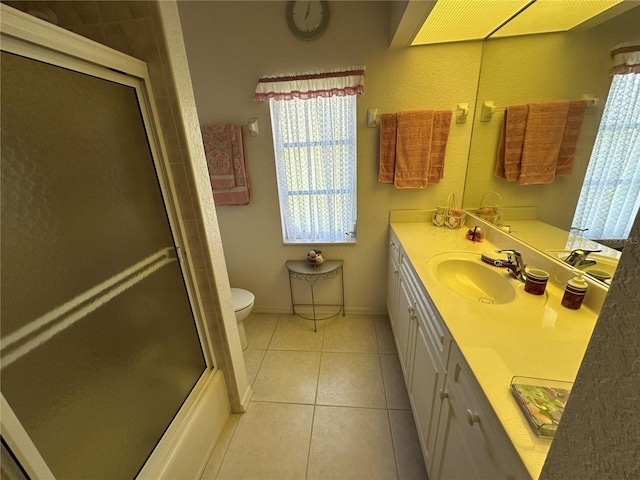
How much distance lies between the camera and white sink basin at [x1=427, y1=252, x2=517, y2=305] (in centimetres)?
124

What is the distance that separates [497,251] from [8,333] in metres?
1.88

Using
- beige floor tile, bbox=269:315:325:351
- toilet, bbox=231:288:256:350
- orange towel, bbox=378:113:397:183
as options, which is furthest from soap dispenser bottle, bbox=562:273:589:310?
toilet, bbox=231:288:256:350

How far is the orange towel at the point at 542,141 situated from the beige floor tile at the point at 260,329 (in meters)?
2.05

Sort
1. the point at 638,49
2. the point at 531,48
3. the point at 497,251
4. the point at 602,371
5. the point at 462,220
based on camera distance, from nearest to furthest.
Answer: the point at 602,371 < the point at 638,49 < the point at 531,48 < the point at 497,251 < the point at 462,220

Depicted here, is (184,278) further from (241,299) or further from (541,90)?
(541,90)

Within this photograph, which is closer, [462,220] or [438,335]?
[438,335]

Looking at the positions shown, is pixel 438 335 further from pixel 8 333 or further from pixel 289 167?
pixel 289 167

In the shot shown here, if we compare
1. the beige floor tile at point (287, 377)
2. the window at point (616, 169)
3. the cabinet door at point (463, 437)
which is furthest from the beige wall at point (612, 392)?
the beige floor tile at point (287, 377)

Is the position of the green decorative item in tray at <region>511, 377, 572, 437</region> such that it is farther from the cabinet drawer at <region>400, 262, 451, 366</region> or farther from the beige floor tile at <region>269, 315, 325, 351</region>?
the beige floor tile at <region>269, 315, 325, 351</region>

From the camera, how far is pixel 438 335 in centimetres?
99

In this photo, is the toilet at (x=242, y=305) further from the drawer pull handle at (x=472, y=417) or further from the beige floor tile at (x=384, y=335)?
the drawer pull handle at (x=472, y=417)

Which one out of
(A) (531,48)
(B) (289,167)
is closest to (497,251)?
(A) (531,48)

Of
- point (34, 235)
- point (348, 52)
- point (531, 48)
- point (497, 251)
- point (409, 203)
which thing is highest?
point (348, 52)

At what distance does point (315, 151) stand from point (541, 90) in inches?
51.6
